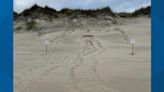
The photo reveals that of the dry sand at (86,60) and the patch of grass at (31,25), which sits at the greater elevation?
the patch of grass at (31,25)

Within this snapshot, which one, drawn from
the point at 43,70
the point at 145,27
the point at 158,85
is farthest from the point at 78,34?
the point at 158,85

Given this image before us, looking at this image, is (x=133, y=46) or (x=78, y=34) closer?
(x=133, y=46)

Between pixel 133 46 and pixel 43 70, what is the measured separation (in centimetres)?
573

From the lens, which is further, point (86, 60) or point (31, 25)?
point (31, 25)

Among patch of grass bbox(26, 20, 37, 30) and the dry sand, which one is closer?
the dry sand

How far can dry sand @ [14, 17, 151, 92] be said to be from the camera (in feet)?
28.3

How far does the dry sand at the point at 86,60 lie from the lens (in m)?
8.63

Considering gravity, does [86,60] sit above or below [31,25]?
below

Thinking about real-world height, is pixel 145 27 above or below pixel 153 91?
above

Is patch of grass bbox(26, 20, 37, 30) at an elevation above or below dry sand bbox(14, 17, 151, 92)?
above

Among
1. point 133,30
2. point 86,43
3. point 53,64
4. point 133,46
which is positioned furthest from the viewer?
point 133,30

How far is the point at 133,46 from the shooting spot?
15.5 metres

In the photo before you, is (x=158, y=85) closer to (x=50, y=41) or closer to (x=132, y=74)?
(x=132, y=74)

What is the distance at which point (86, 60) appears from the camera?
1284 centimetres
